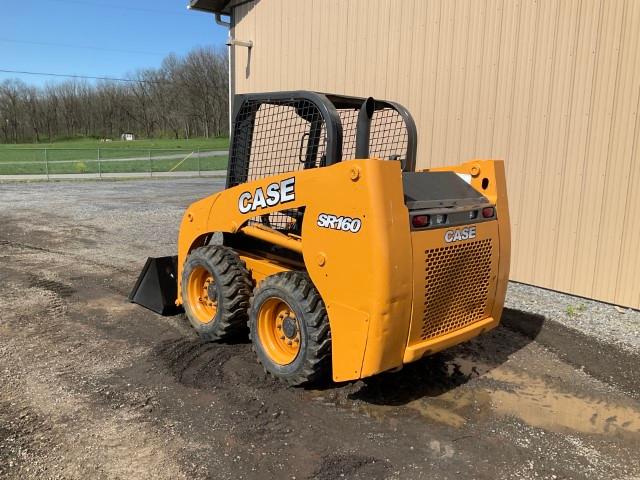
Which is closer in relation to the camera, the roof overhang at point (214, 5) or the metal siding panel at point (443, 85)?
the metal siding panel at point (443, 85)

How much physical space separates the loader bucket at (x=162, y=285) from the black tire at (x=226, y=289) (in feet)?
2.91

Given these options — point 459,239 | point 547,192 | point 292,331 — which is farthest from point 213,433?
point 547,192

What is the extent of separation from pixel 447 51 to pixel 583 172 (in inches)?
94.9

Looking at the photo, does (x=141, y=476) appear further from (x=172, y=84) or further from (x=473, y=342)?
(x=172, y=84)

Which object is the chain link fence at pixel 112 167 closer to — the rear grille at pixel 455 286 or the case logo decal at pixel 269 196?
the case logo decal at pixel 269 196

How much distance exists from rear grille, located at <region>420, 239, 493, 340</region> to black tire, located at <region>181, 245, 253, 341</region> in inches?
63.0

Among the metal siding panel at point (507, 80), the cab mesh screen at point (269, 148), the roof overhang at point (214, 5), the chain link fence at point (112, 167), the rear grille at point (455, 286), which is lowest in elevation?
the chain link fence at point (112, 167)

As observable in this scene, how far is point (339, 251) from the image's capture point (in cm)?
350

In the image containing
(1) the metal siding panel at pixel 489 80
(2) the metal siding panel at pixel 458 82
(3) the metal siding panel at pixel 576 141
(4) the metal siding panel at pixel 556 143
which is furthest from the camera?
(2) the metal siding panel at pixel 458 82

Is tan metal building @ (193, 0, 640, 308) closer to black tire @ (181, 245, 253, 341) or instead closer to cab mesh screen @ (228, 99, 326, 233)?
cab mesh screen @ (228, 99, 326, 233)

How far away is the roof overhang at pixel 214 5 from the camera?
35.7 feet

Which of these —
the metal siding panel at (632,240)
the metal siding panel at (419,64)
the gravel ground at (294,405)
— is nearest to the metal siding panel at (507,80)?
the metal siding panel at (419,64)

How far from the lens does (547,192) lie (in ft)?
22.0

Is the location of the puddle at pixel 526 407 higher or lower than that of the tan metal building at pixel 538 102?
lower
